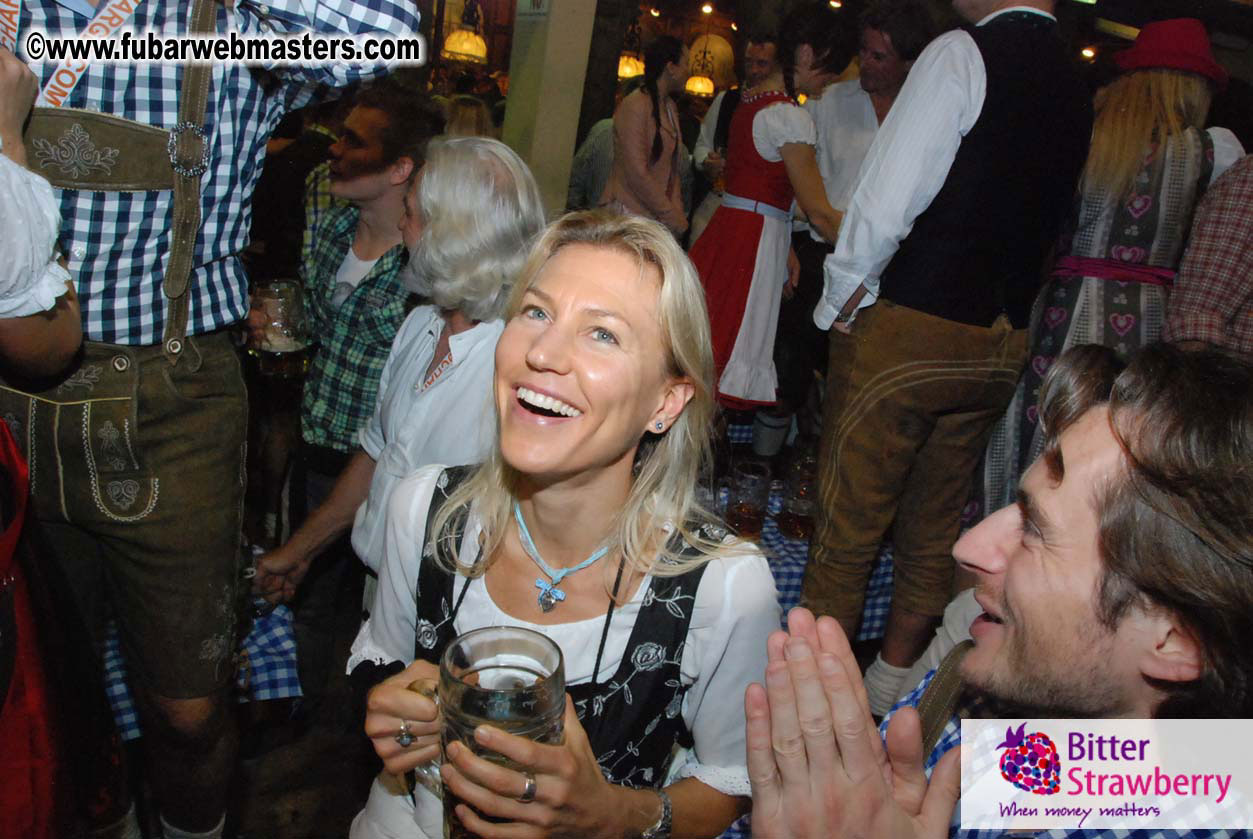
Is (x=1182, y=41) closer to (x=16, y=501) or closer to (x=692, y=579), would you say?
(x=692, y=579)

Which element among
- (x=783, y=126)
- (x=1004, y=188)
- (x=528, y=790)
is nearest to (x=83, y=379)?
(x=528, y=790)

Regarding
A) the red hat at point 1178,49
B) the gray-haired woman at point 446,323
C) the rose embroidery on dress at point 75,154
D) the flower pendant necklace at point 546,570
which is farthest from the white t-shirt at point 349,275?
the red hat at point 1178,49

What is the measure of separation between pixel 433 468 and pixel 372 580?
29.5 inches

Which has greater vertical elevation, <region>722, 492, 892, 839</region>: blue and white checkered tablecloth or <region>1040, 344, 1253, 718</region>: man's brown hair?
<region>1040, 344, 1253, 718</region>: man's brown hair

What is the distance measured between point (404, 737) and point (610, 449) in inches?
21.0

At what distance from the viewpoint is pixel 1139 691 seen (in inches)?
43.4

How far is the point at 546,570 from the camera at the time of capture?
1483mm

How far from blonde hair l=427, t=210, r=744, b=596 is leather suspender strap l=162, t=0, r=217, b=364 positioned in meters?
0.59

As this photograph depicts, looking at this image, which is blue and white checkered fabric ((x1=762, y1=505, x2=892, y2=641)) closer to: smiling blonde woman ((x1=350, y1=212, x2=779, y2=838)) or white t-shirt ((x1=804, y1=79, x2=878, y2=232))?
smiling blonde woman ((x1=350, y1=212, x2=779, y2=838))

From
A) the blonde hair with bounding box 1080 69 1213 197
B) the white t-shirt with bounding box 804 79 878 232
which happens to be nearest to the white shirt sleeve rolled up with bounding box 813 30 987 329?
the blonde hair with bounding box 1080 69 1213 197

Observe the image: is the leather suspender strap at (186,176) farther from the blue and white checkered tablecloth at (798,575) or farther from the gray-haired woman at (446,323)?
the blue and white checkered tablecloth at (798,575)

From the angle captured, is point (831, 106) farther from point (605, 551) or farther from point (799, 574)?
point (605, 551)

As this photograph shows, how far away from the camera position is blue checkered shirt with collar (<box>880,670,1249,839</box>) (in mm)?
1068

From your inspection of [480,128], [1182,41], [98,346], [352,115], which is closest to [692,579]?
[98,346]
